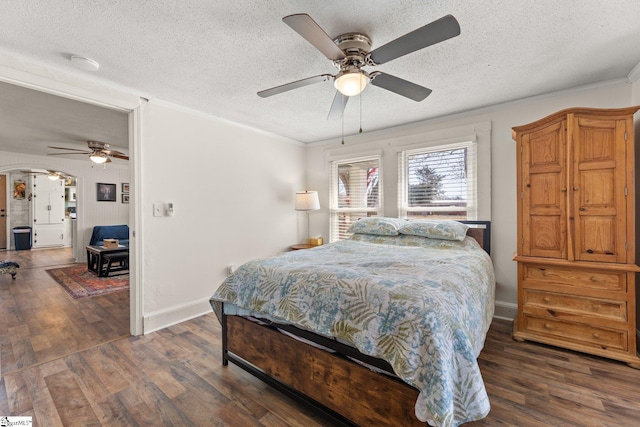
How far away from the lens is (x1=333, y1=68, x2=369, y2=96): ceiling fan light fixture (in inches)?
74.0

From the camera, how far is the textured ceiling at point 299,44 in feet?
5.56

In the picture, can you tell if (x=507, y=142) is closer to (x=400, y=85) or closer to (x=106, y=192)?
(x=400, y=85)

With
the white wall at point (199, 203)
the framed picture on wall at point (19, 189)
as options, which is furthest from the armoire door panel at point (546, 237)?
the framed picture on wall at point (19, 189)

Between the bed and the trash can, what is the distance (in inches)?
378

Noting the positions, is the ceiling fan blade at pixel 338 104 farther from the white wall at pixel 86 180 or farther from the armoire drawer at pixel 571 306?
the white wall at pixel 86 180

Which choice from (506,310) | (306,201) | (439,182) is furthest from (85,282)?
(506,310)

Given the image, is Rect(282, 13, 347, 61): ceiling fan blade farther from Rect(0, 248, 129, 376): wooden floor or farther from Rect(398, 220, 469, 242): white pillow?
Rect(0, 248, 129, 376): wooden floor

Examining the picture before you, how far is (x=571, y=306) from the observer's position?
7.96 feet

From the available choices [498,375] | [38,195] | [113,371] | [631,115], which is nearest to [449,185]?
[631,115]

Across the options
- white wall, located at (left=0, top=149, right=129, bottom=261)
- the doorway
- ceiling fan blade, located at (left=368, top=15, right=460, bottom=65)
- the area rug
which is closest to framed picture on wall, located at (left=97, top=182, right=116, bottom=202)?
white wall, located at (left=0, top=149, right=129, bottom=261)

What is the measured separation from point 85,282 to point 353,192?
15.6 ft

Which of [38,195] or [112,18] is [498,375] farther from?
[38,195]

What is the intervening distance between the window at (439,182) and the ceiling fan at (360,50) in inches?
65.0

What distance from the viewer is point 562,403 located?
178cm
